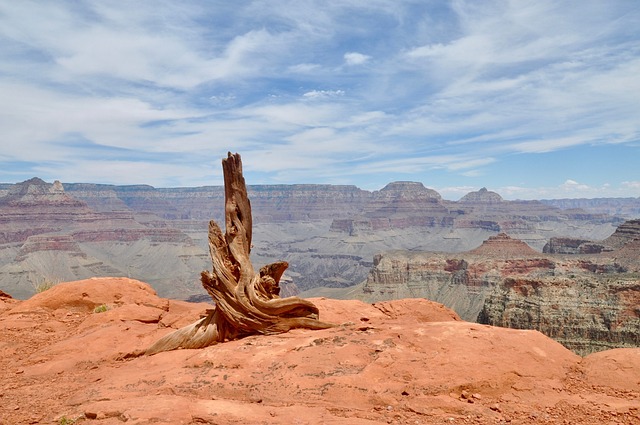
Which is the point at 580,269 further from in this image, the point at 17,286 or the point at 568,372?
the point at 17,286

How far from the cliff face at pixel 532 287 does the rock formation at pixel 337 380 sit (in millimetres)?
71425

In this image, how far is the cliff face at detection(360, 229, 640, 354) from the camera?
70.4m

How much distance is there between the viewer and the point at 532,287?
271ft

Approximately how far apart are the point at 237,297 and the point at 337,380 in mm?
5036

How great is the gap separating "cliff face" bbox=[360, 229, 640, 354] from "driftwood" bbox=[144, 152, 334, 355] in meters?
72.6

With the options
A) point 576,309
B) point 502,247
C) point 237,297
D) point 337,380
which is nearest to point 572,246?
point 502,247

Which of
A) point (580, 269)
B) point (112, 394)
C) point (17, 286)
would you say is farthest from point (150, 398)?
point (17, 286)

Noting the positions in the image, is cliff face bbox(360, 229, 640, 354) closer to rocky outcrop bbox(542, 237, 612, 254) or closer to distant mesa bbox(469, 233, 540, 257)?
distant mesa bbox(469, 233, 540, 257)

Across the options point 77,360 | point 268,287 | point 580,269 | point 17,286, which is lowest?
point 17,286

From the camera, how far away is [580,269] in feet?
422

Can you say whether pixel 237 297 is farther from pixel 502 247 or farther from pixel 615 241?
pixel 615 241

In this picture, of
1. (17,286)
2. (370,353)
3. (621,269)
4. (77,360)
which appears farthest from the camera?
(17,286)

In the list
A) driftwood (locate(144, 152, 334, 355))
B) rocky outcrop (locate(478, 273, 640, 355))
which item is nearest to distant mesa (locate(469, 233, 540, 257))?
rocky outcrop (locate(478, 273, 640, 355))

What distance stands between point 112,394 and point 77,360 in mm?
4394
